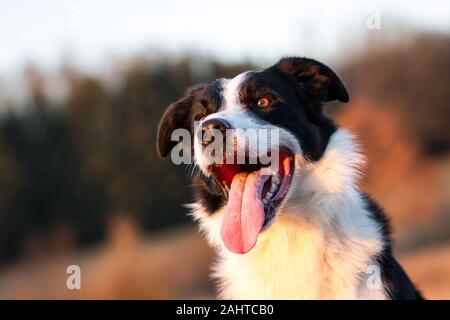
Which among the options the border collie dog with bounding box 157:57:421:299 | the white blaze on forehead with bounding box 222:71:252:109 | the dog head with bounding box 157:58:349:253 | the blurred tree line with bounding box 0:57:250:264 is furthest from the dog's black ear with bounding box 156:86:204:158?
the blurred tree line with bounding box 0:57:250:264

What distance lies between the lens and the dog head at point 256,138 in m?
5.06

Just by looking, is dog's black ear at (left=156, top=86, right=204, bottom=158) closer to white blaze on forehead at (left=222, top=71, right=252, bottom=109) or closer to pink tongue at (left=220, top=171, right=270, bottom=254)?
white blaze on forehead at (left=222, top=71, right=252, bottom=109)

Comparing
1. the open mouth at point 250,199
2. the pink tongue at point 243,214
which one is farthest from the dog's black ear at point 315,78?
the pink tongue at point 243,214

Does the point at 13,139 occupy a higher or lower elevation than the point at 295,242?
higher

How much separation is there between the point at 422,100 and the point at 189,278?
43.6ft

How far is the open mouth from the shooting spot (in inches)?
200

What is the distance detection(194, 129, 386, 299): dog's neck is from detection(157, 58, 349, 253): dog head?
0.12 m

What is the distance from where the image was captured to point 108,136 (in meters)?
24.8

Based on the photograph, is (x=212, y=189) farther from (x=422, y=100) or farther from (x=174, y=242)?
(x=422, y=100)

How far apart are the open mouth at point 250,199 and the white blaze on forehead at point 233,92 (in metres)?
0.49

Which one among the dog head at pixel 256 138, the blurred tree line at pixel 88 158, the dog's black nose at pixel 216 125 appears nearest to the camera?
the dog's black nose at pixel 216 125

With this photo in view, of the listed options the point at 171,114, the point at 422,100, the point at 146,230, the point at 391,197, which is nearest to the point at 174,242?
the point at 146,230

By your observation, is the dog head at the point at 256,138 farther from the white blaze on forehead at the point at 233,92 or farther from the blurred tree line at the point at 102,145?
A: the blurred tree line at the point at 102,145
